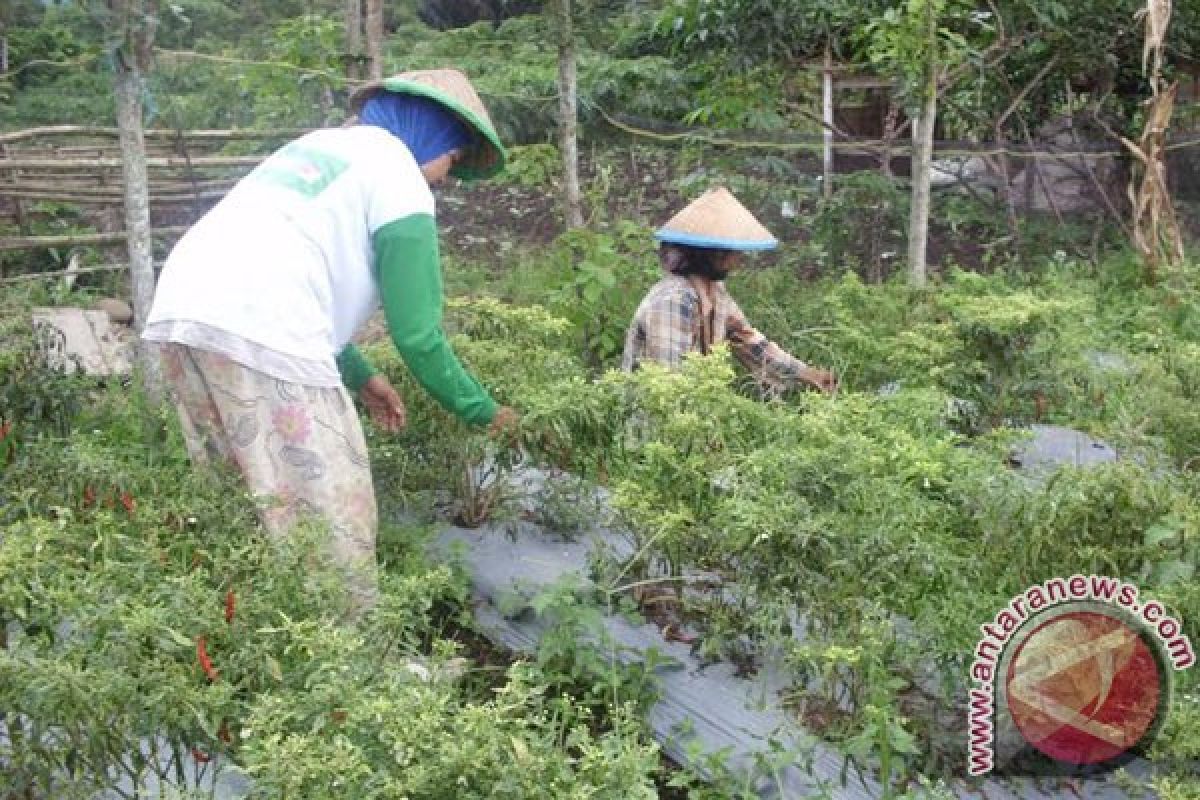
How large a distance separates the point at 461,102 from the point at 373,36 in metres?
3.02

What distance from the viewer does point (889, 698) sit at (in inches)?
96.6

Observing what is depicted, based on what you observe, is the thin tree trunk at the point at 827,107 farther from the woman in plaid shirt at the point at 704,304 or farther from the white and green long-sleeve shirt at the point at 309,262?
the white and green long-sleeve shirt at the point at 309,262

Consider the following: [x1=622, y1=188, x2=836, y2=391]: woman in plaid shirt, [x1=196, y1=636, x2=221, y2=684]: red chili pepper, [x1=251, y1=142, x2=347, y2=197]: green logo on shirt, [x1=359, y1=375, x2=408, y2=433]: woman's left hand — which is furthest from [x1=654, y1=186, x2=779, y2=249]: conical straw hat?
[x1=196, y1=636, x2=221, y2=684]: red chili pepper

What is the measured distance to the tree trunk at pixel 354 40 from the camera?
5934 millimetres

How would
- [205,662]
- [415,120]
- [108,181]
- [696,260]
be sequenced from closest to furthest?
[205,662], [415,120], [696,260], [108,181]

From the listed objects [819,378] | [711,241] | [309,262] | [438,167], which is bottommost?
[819,378]

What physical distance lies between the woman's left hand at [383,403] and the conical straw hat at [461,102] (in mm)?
601

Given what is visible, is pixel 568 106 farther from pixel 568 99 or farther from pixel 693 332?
pixel 693 332

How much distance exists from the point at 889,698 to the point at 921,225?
426cm

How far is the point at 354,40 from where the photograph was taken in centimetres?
623

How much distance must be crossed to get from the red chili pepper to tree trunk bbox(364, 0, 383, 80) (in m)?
4.28

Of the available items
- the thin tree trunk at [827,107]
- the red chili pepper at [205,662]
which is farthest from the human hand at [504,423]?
the thin tree trunk at [827,107]

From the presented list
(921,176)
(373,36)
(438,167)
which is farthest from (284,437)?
(921,176)

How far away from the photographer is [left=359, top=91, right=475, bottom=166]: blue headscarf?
9.80 feet
